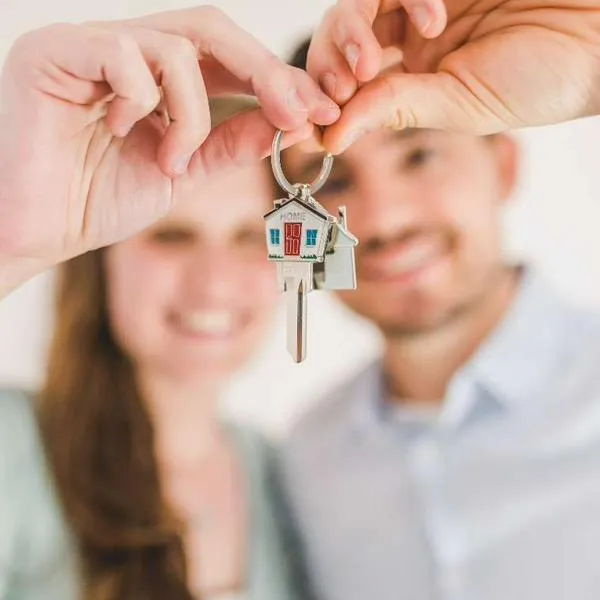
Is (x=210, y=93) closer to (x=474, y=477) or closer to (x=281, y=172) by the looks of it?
(x=281, y=172)

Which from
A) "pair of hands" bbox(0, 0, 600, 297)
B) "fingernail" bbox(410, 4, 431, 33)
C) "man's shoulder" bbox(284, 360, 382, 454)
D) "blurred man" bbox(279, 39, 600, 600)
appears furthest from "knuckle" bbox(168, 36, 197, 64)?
"man's shoulder" bbox(284, 360, 382, 454)

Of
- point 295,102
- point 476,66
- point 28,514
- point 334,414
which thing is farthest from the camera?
point 334,414

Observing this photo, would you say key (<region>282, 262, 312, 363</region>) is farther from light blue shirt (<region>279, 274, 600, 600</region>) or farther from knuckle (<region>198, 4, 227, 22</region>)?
light blue shirt (<region>279, 274, 600, 600</region>)

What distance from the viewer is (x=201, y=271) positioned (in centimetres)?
141

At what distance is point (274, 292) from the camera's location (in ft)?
4.80

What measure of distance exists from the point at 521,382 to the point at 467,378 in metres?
0.10

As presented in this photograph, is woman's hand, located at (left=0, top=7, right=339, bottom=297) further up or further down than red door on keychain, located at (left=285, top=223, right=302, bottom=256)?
further up

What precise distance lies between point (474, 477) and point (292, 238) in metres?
0.90

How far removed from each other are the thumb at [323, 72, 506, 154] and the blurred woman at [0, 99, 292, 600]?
2.23 ft

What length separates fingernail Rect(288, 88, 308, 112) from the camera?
66 cm

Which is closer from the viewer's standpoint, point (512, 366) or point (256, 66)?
point (256, 66)

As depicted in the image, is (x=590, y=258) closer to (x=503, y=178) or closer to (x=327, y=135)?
(x=503, y=178)

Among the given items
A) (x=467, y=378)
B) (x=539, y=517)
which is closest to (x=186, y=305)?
(x=467, y=378)

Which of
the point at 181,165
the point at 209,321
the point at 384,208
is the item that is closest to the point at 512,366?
the point at 384,208
